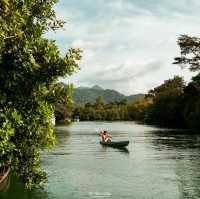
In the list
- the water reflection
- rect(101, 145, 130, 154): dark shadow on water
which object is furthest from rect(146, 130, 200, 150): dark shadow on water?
rect(101, 145, 130, 154): dark shadow on water

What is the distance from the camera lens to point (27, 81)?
18.0 metres

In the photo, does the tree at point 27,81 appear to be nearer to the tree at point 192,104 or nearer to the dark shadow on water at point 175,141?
the dark shadow on water at point 175,141

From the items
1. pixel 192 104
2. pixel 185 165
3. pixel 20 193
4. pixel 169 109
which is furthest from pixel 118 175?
pixel 169 109

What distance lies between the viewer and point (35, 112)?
18453 mm

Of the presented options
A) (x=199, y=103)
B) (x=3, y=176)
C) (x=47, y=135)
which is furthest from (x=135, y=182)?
(x=199, y=103)

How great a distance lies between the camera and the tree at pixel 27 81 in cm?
1744

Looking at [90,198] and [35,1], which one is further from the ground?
[35,1]

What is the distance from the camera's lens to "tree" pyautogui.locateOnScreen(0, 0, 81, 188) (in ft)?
57.2

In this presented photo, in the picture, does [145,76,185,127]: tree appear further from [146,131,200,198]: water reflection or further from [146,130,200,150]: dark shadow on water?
[146,131,200,198]: water reflection

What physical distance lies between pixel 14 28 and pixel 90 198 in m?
14.7

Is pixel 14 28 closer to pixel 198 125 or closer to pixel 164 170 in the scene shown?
pixel 164 170

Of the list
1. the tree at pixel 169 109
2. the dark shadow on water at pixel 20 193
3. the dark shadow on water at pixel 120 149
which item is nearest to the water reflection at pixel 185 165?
the dark shadow on water at pixel 120 149

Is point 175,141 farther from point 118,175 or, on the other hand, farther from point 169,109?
point 169,109

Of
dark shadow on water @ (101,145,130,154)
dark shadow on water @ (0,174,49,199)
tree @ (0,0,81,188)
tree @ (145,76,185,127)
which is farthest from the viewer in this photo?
tree @ (145,76,185,127)
